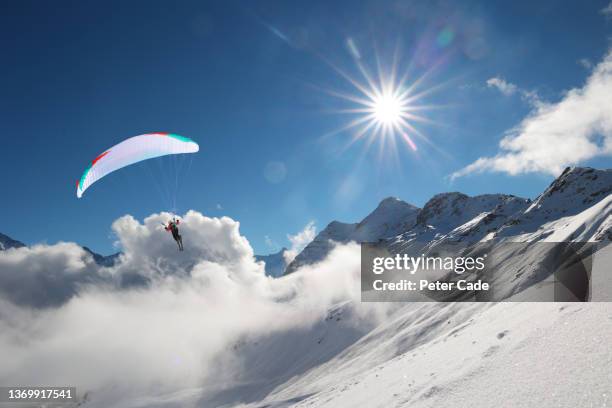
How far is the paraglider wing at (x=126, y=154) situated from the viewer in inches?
1181

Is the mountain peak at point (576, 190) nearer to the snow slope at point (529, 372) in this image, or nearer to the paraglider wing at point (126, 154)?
the paraglider wing at point (126, 154)

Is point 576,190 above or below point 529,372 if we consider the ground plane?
above

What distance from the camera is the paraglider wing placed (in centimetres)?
3000

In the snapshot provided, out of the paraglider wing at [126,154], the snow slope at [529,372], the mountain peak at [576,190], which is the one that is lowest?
the snow slope at [529,372]

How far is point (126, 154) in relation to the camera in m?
30.2

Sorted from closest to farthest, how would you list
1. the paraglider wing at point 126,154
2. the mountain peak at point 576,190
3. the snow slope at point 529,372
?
1. the snow slope at point 529,372
2. the paraglider wing at point 126,154
3. the mountain peak at point 576,190

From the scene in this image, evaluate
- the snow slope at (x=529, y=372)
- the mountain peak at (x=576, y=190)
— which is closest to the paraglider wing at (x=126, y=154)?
the snow slope at (x=529, y=372)

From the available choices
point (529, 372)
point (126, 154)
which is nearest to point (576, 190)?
point (126, 154)

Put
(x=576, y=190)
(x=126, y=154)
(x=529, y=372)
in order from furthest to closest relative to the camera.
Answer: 1. (x=576, y=190)
2. (x=126, y=154)
3. (x=529, y=372)

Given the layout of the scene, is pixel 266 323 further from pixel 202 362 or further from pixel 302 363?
pixel 302 363

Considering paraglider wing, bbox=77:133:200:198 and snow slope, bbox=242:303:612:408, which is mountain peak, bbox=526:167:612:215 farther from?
snow slope, bbox=242:303:612:408

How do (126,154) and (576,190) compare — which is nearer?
(126,154)

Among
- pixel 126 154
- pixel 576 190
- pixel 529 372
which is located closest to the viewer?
pixel 529 372

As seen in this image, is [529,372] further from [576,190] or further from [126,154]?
[576,190]
